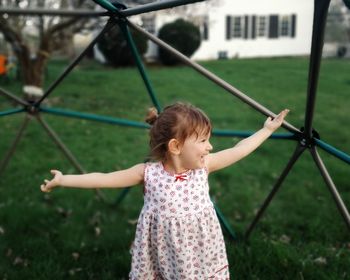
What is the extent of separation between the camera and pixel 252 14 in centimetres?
2059

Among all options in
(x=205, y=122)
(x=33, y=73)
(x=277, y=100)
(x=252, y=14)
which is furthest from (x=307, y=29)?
(x=205, y=122)

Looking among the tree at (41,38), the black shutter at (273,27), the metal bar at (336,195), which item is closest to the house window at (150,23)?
the black shutter at (273,27)

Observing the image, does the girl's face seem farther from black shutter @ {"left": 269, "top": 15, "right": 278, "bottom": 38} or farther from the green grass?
black shutter @ {"left": 269, "top": 15, "right": 278, "bottom": 38}

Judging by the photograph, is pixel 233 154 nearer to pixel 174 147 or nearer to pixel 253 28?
pixel 174 147

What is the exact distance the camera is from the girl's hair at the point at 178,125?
201cm

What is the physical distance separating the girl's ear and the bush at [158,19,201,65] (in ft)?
48.7

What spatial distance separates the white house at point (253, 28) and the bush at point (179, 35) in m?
1.67

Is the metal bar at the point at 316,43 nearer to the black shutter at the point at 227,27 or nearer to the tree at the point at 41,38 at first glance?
the tree at the point at 41,38

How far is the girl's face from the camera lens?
6.68 feet

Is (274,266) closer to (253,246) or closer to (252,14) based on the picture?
(253,246)

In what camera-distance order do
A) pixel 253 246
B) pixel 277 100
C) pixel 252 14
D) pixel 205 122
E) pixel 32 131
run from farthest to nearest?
1. pixel 252 14
2. pixel 277 100
3. pixel 32 131
4. pixel 253 246
5. pixel 205 122

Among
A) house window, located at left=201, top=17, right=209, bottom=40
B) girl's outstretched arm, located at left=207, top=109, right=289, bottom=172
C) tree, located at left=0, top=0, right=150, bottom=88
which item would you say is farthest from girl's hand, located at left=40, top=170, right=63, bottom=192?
house window, located at left=201, top=17, right=209, bottom=40

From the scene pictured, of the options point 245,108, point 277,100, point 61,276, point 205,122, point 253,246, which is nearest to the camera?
point 205,122

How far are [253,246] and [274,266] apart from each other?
297mm
